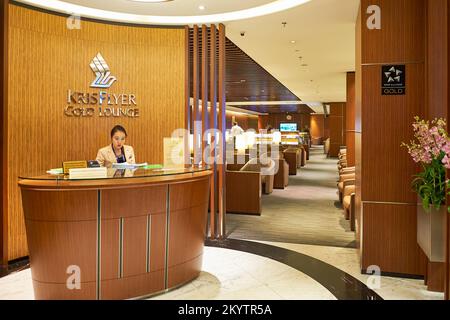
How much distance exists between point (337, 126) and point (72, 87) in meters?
16.1

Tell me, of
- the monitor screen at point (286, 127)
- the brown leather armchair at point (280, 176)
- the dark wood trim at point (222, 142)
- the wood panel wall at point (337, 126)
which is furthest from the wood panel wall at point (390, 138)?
the monitor screen at point (286, 127)

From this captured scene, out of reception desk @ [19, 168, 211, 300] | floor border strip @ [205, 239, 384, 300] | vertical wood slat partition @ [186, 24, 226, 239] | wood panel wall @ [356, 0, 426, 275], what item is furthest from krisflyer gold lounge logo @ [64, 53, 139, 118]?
wood panel wall @ [356, 0, 426, 275]

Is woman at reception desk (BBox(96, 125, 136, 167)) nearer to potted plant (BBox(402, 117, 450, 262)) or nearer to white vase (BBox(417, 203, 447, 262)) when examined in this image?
potted plant (BBox(402, 117, 450, 262))

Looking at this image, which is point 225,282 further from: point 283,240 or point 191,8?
point 191,8

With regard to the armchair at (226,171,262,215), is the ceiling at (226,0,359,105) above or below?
above

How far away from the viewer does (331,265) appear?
182 inches

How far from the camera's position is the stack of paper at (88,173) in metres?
3.35

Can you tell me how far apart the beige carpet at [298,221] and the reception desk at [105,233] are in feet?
8.24

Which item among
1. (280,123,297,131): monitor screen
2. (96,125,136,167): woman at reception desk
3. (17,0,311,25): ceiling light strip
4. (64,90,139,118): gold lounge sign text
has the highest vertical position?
(280,123,297,131): monitor screen

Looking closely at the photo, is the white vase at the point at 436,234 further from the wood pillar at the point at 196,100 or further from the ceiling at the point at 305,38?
the wood pillar at the point at 196,100

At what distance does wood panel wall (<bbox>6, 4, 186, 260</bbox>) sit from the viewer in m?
Answer: 4.79

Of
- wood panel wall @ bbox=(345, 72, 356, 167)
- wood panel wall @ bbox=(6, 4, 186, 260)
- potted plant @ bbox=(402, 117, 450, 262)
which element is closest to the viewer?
potted plant @ bbox=(402, 117, 450, 262)
